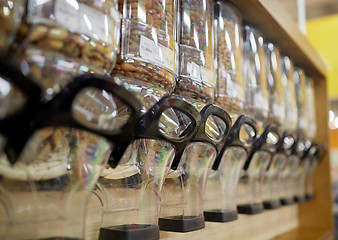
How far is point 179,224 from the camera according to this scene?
0.80 m

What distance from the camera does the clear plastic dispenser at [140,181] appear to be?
0.66 meters

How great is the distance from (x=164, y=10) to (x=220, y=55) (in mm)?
287

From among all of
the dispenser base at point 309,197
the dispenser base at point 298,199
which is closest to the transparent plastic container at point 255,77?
the dispenser base at point 298,199

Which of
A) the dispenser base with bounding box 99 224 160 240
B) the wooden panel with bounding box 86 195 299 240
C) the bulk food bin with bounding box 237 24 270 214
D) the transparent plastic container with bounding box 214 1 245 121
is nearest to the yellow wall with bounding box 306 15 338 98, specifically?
the wooden panel with bounding box 86 195 299 240

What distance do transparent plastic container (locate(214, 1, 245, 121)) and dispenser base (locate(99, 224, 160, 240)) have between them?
393mm

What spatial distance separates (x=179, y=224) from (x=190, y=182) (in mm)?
98

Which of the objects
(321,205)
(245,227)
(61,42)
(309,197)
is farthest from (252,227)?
(61,42)

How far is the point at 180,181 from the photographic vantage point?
2.75 ft

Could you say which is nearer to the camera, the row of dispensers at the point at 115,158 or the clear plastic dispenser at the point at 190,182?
the row of dispensers at the point at 115,158

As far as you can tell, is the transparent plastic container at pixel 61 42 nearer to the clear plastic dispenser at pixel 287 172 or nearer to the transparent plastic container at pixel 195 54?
the transparent plastic container at pixel 195 54

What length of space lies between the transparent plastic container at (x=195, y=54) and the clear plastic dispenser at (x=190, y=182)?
0.23 ft

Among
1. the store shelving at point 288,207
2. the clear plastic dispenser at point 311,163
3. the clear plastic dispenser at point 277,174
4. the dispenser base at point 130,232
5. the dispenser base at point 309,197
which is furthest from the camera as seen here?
the dispenser base at point 309,197

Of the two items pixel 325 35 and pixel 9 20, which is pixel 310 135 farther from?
pixel 325 35

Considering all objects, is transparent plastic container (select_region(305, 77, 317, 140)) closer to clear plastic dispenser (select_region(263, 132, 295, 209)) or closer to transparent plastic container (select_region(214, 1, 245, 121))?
clear plastic dispenser (select_region(263, 132, 295, 209))
